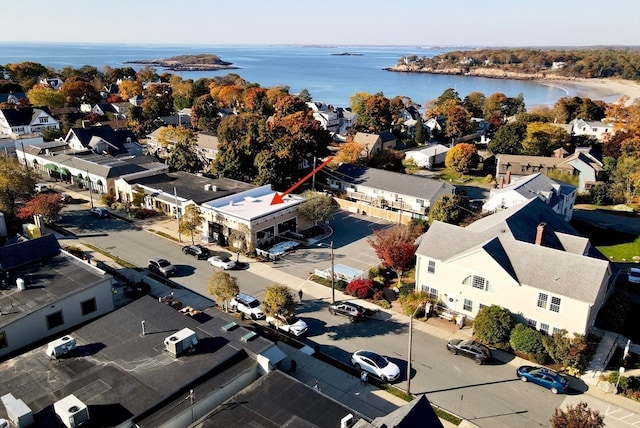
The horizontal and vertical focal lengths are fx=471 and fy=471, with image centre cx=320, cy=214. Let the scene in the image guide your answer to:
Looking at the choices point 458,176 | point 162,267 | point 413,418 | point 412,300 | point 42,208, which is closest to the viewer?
point 413,418

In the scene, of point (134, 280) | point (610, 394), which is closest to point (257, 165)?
point (134, 280)

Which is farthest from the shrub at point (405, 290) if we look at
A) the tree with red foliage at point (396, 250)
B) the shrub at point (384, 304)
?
the tree with red foliage at point (396, 250)

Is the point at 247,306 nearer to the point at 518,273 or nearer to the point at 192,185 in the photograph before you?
the point at 518,273

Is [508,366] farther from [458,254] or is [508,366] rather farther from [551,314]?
[458,254]

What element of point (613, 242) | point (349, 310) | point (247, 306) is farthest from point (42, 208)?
point (613, 242)

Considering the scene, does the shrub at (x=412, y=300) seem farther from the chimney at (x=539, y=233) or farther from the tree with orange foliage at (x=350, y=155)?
the tree with orange foliage at (x=350, y=155)

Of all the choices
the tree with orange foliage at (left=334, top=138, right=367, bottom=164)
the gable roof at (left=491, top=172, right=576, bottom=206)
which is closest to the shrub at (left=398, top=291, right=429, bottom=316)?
the gable roof at (left=491, top=172, right=576, bottom=206)
